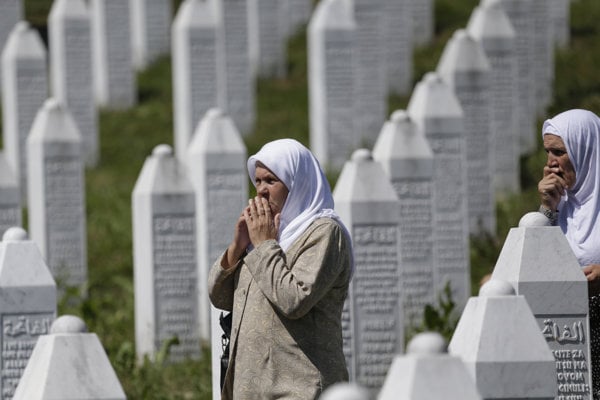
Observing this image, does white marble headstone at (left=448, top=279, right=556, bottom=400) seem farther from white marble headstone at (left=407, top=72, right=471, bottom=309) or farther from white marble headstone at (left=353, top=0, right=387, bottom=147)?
white marble headstone at (left=353, top=0, right=387, bottom=147)

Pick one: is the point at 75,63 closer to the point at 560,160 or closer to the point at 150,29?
the point at 150,29

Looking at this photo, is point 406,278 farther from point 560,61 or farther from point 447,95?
point 560,61

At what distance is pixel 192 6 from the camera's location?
692 inches

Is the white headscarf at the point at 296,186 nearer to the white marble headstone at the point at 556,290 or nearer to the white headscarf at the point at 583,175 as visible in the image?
the white marble headstone at the point at 556,290

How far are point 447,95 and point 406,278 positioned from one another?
186 cm

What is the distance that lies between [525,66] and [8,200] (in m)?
6.73

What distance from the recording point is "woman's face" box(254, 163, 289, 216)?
249 inches

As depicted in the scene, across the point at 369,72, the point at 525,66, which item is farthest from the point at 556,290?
the point at 369,72

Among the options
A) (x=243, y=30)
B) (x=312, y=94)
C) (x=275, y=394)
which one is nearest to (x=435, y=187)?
(x=312, y=94)

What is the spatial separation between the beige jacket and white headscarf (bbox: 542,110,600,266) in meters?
1.14

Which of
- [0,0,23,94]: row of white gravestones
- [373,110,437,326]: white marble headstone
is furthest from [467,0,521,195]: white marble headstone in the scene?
[0,0,23,94]: row of white gravestones

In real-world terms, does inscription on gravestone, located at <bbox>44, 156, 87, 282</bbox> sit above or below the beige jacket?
below

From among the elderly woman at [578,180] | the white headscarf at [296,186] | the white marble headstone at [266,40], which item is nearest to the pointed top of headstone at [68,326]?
the white headscarf at [296,186]

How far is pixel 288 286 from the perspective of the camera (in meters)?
6.12
